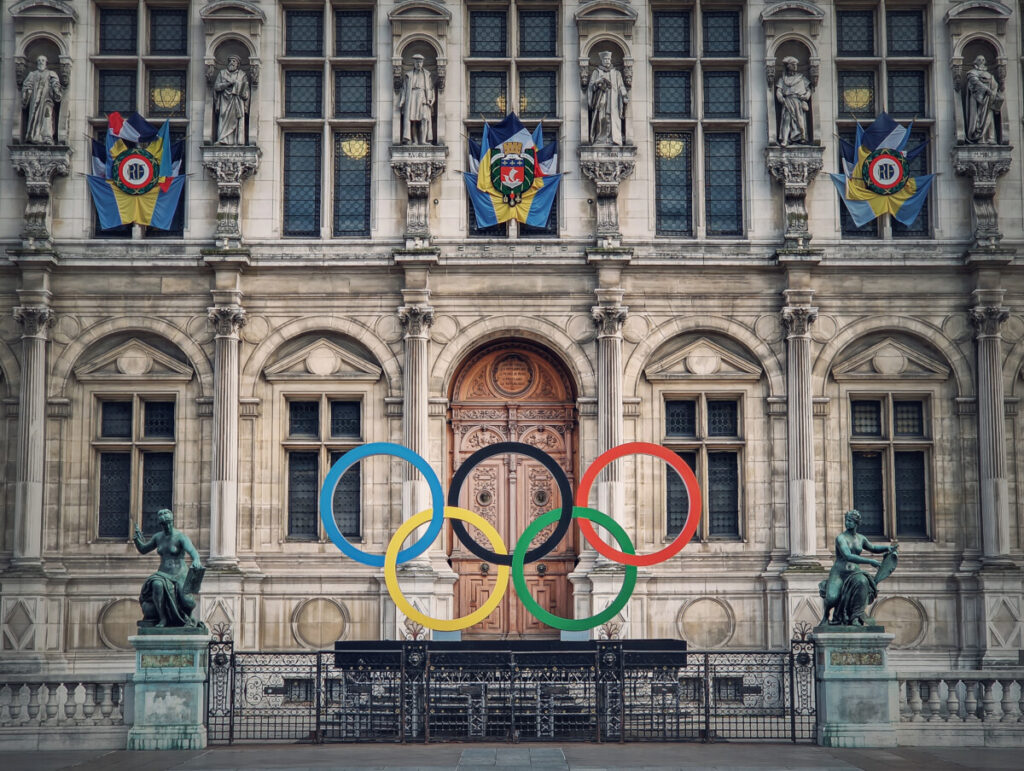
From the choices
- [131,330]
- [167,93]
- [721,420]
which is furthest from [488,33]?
[131,330]

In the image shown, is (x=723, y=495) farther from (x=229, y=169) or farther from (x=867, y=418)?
(x=229, y=169)

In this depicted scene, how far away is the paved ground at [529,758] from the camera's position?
18875 mm

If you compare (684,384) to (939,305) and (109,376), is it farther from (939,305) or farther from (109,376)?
(109,376)

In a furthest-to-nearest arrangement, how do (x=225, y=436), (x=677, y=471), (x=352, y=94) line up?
1. (x=352, y=94)
2. (x=225, y=436)
3. (x=677, y=471)

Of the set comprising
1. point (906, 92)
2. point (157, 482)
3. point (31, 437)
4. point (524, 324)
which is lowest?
point (157, 482)

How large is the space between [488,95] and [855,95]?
321 inches

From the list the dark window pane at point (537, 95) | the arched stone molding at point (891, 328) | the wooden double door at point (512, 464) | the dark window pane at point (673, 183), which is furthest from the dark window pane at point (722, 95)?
the wooden double door at point (512, 464)

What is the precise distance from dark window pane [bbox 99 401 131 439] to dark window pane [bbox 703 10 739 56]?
15057mm

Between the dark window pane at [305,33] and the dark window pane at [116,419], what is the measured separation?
863 centimetres

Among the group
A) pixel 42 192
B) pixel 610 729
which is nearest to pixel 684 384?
pixel 610 729

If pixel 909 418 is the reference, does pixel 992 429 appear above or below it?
below

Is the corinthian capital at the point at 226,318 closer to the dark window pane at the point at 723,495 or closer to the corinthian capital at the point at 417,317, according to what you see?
the corinthian capital at the point at 417,317

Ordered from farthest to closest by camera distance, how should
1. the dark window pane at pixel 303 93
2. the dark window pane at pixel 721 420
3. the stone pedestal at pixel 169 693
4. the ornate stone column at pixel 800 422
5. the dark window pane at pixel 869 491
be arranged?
the dark window pane at pixel 303 93 < the dark window pane at pixel 721 420 < the dark window pane at pixel 869 491 < the ornate stone column at pixel 800 422 < the stone pedestal at pixel 169 693

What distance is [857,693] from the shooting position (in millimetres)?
21359
